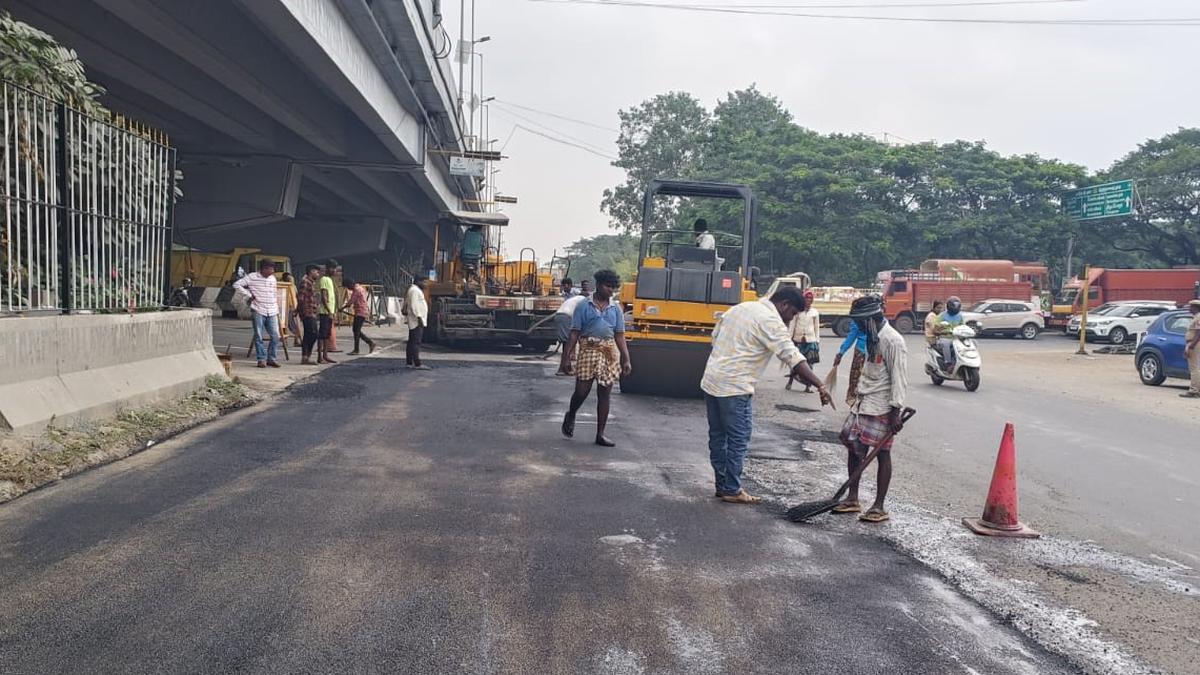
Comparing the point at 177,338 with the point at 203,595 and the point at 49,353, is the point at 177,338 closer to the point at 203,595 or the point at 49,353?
the point at 49,353

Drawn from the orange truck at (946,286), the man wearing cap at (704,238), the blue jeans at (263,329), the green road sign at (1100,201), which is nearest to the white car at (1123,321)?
the orange truck at (946,286)

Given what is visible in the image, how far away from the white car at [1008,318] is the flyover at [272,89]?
69.9ft

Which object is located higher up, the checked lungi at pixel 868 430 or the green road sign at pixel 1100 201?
the green road sign at pixel 1100 201

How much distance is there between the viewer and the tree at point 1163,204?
4434cm

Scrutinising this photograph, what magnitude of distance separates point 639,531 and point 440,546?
1.25m

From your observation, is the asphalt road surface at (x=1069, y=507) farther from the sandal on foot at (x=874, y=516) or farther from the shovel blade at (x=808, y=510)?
the shovel blade at (x=808, y=510)

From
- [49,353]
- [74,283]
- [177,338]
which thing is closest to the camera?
[49,353]

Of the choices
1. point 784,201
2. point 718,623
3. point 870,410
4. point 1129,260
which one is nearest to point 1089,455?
point 870,410

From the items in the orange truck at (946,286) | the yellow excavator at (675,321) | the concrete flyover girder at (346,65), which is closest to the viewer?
the concrete flyover girder at (346,65)

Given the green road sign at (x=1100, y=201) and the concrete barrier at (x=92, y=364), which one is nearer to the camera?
the concrete barrier at (x=92, y=364)

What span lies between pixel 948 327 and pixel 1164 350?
4788 millimetres

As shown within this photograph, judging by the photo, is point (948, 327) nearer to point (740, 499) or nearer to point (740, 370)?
point (740, 370)

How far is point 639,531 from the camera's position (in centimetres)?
570

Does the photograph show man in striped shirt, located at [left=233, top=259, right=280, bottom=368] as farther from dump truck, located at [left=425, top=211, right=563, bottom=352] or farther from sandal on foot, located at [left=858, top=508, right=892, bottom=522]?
sandal on foot, located at [left=858, top=508, right=892, bottom=522]
